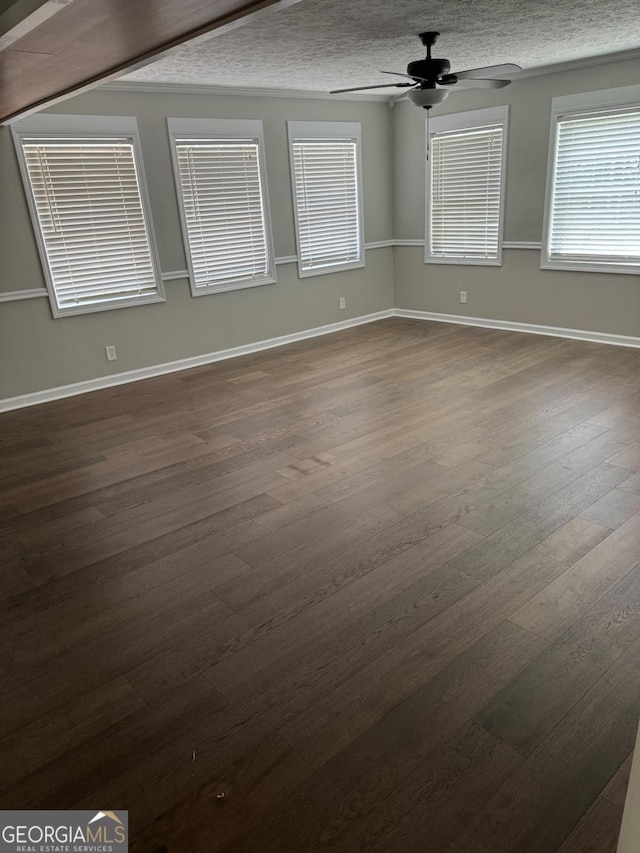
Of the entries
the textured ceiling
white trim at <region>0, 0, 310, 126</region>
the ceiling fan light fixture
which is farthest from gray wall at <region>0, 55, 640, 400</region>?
the ceiling fan light fixture

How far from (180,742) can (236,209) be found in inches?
202

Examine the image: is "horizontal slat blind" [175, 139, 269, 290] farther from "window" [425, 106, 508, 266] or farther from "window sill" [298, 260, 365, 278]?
"window" [425, 106, 508, 266]

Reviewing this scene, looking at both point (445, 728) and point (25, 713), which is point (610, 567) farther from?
point (25, 713)

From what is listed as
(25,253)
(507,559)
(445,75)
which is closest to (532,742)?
(507,559)

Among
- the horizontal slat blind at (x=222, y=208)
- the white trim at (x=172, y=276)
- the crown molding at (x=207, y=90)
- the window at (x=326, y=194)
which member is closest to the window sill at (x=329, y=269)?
the window at (x=326, y=194)

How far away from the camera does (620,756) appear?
162cm

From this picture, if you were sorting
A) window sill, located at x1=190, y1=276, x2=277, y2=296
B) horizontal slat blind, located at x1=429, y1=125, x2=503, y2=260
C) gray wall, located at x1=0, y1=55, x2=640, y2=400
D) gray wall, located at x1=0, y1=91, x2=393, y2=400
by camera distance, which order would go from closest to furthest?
1. gray wall, located at x1=0, y1=91, x2=393, y2=400
2. gray wall, located at x1=0, y1=55, x2=640, y2=400
3. window sill, located at x1=190, y1=276, x2=277, y2=296
4. horizontal slat blind, located at x1=429, y1=125, x2=503, y2=260

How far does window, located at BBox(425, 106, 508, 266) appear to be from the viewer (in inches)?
Result: 238

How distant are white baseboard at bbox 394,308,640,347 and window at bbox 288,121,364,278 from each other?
1.08 metres

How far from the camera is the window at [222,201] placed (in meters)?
5.31

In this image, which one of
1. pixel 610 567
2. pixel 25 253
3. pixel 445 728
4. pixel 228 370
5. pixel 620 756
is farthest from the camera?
pixel 228 370

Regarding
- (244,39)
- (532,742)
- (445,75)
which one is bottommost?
(532,742)

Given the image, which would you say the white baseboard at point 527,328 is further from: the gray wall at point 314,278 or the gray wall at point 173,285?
the gray wall at point 173,285

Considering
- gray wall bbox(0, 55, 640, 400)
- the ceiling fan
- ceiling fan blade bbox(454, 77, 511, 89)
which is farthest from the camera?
gray wall bbox(0, 55, 640, 400)
